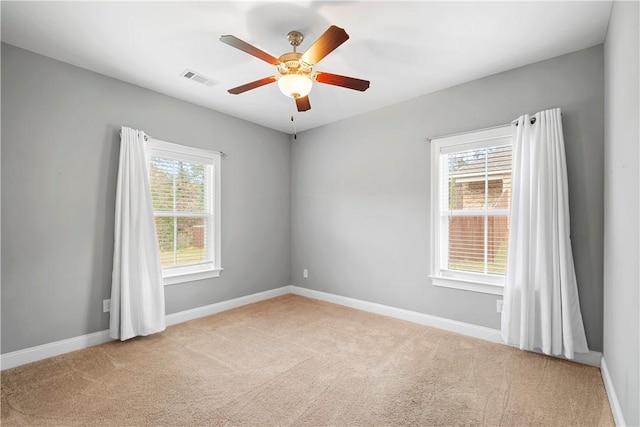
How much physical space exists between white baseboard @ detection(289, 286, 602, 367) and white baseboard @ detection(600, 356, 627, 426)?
12cm

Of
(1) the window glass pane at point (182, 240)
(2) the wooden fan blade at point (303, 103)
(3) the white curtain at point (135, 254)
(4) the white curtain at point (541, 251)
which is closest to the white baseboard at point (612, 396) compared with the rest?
(4) the white curtain at point (541, 251)

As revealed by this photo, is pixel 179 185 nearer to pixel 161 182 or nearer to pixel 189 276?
pixel 161 182

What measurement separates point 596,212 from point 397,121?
2.16m

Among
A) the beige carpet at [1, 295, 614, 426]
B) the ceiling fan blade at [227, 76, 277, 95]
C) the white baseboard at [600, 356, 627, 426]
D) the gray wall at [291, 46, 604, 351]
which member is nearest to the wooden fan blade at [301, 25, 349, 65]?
the ceiling fan blade at [227, 76, 277, 95]

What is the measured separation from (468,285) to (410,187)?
1.27m

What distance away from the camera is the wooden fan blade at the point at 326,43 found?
1771mm

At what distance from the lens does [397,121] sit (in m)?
3.73

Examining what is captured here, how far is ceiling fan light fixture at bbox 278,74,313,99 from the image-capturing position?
2238mm

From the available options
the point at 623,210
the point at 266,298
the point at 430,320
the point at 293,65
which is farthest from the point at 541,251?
the point at 266,298

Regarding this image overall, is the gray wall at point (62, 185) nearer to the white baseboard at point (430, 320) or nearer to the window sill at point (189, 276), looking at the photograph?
the window sill at point (189, 276)

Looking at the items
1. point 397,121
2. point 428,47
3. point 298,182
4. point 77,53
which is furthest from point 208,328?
point 428,47

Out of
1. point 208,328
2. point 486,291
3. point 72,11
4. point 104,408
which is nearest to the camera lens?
point 104,408

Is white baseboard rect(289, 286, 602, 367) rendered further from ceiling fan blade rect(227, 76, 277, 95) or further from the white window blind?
ceiling fan blade rect(227, 76, 277, 95)

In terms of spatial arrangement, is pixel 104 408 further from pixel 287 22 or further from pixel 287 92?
pixel 287 22
